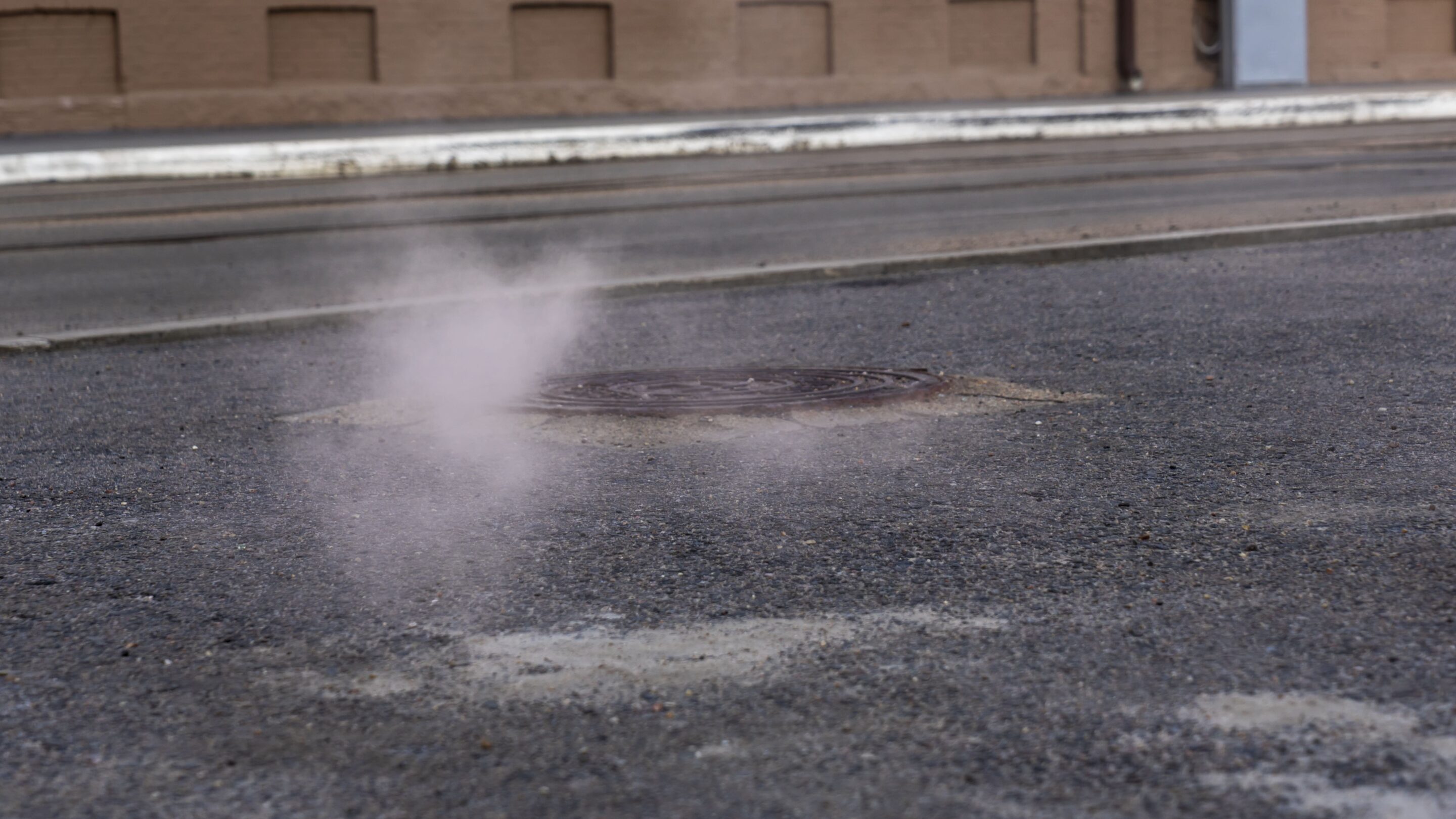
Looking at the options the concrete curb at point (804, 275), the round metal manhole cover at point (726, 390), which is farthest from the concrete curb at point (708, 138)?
the round metal manhole cover at point (726, 390)

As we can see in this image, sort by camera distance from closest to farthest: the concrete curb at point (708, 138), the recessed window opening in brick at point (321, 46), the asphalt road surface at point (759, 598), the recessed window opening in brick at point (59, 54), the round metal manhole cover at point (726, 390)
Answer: the asphalt road surface at point (759, 598), the round metal manhole cover at point (726, 390), the concrete curb at point (708, 138), the recessed window opening in brick at point (59, 54), the recessed window opening in brick at point (321, 46)

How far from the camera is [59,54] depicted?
23.6 meters

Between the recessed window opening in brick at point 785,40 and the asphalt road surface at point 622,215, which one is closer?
the asphalt road surface at point 622,215

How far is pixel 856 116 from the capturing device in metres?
21.9

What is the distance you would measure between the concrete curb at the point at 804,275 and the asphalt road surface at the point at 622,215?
30.3 inches

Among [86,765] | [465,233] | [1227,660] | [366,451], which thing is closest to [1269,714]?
[1227,660]

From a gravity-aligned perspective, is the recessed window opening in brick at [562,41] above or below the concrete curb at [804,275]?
above

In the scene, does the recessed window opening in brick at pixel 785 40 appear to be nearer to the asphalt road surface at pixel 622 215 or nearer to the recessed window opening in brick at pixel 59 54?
the asphalt road surface at pixel 622 215

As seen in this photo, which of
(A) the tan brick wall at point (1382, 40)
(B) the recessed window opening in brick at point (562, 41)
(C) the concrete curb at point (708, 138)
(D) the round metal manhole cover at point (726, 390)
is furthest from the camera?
(A) the tan brick wall at point (1382, 40)

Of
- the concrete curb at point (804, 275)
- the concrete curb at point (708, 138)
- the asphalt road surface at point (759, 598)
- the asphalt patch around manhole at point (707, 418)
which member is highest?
the concrete curb at point (708, 138)

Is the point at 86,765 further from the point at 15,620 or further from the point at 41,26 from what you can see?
the point at 41,26

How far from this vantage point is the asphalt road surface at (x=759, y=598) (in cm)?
292

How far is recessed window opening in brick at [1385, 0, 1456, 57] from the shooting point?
32.0 metres

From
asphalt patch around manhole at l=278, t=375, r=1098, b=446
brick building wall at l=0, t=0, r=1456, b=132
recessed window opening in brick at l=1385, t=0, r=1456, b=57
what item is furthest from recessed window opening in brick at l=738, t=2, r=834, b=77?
asphalt patch around manhole at l=278, t=375, r=1098, b=446
